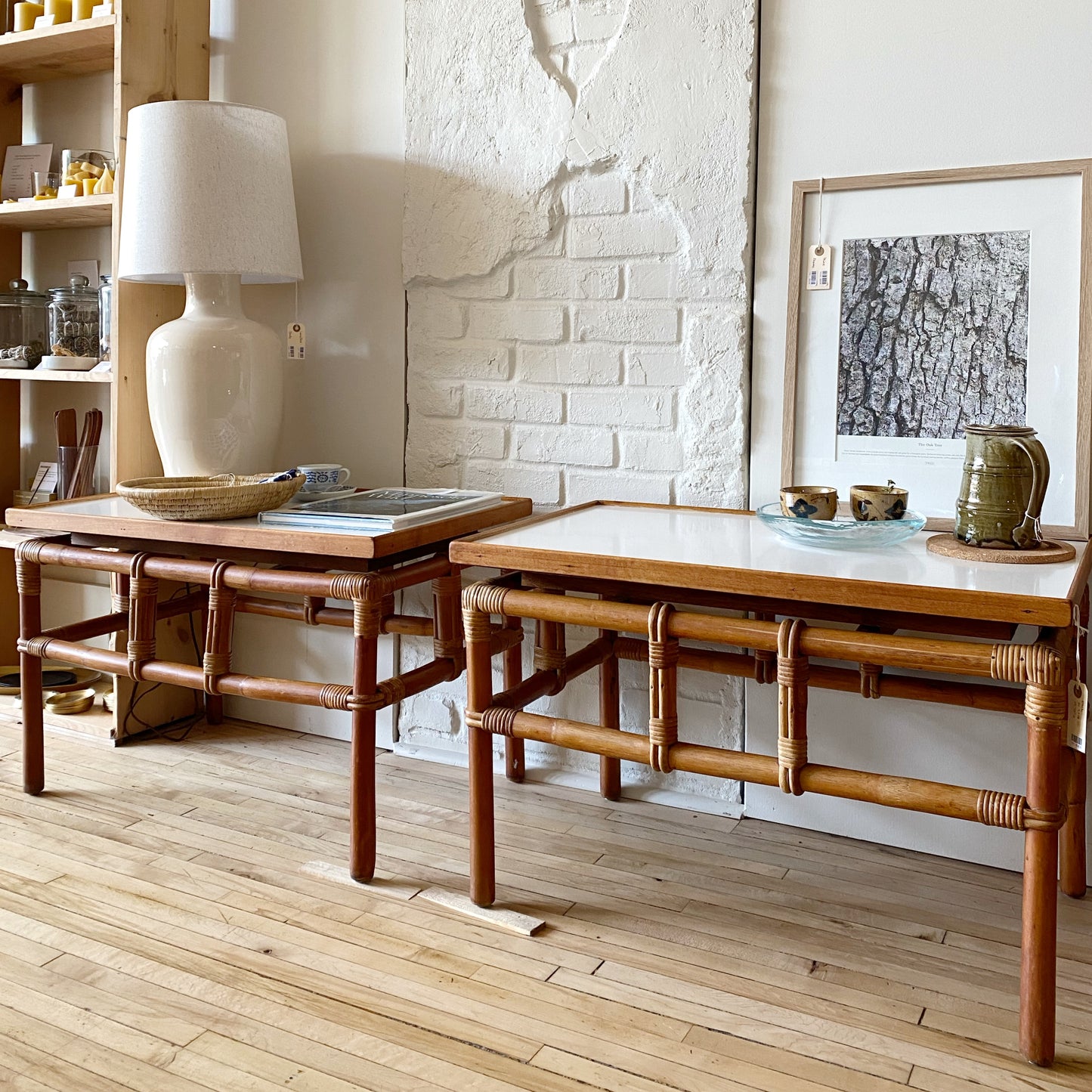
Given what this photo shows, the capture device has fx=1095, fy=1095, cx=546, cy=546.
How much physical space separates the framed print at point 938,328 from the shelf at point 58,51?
1.61 metres

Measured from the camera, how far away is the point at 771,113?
78.5 inches

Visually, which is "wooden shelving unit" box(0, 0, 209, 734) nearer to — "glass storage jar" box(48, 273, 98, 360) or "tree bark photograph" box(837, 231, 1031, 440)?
"glass storage jar" box(48, 273, 98, 360)

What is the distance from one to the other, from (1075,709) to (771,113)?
118 centimetres

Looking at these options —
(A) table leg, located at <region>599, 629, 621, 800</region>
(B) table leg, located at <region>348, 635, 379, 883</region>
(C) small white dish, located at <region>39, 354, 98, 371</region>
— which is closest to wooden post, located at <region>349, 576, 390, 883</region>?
(B) table leg, located at <region>348, 635, 379, 883</region>

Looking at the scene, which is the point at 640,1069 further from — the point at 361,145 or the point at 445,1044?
the point at 361,145

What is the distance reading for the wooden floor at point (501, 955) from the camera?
1.36 metres

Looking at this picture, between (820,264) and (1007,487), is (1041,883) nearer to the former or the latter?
(1007,487)

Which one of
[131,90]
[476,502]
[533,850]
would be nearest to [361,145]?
[131,90]

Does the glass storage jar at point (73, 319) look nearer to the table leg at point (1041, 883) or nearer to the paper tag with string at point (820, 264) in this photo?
the paper tag with string at point (820, 264)

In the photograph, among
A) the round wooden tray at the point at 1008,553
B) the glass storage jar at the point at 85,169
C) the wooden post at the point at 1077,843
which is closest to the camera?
the round wooden tray at the point at 1008,553

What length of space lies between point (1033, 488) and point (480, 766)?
2.99 feet

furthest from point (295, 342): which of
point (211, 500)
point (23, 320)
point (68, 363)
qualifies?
point (23, 320)

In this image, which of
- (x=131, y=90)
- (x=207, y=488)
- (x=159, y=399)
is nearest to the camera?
(x=207, y=488)

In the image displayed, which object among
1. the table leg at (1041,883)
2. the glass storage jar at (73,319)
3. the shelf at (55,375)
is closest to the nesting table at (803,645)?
the table leg at (1041,883)
